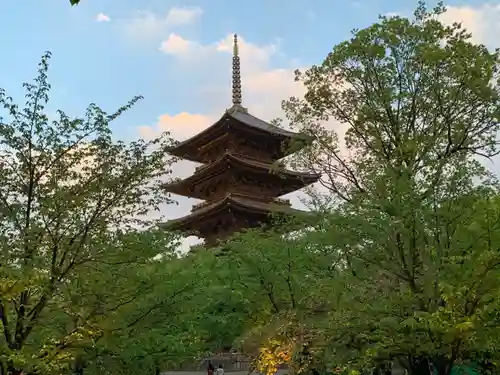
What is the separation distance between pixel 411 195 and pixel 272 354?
23.1 ft

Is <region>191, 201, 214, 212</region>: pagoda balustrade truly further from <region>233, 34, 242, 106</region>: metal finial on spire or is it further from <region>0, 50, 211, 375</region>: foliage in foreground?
<region>0, 50, 211, 375</region>: foliage in foreground

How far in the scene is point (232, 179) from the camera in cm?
3947

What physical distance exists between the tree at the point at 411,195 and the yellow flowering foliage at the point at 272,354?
2.96m

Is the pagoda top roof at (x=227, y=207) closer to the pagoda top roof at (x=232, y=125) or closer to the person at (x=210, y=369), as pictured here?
the pagoda top roof at (x=232, y=125)

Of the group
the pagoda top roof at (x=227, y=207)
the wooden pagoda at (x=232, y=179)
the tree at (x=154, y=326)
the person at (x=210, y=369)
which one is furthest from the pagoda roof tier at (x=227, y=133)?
the tree at (x=154, y=326)

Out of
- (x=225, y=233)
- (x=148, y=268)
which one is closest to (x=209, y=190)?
(x=225, y=233)

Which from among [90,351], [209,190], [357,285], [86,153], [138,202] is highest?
[209,190]

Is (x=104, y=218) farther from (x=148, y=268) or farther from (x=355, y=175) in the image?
(x=355, y=175)

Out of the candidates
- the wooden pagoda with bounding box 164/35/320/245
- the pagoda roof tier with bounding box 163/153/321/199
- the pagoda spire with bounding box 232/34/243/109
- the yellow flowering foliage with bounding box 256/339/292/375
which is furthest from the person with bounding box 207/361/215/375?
the pagoda spire with bounding box 232/34/243/109

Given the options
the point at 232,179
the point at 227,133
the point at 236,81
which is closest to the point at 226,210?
the point at 232,179

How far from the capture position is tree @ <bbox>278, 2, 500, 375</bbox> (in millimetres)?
9461

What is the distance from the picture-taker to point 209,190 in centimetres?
4150

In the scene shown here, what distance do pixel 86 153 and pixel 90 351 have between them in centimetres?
464

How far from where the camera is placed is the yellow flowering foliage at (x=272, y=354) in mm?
14197
